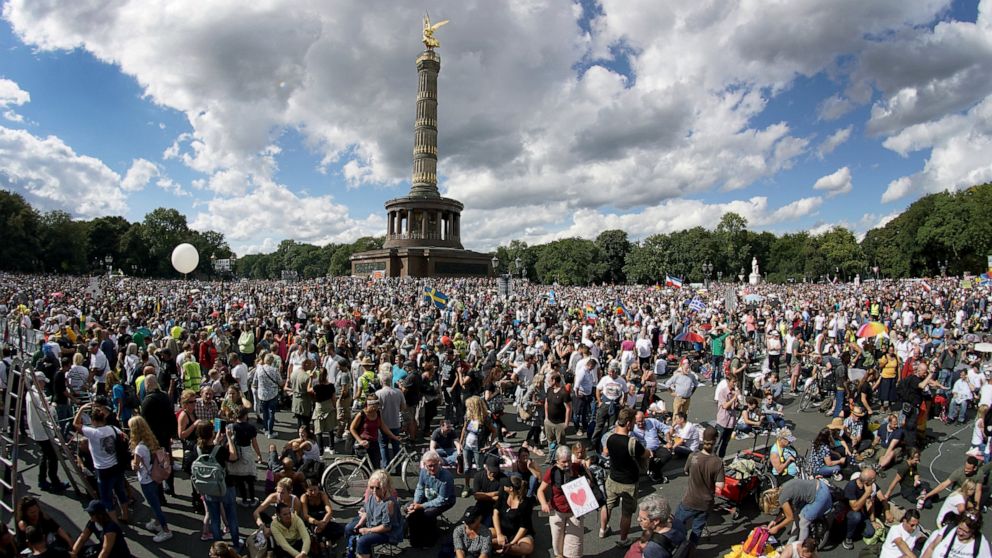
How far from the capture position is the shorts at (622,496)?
5.68m

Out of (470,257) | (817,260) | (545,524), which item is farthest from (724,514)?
A: (817,260)

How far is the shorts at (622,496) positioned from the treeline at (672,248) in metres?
52.5

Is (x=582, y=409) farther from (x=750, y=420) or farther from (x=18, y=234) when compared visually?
(x=18, y=234)

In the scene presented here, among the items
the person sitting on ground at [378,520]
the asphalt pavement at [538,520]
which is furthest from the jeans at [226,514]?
the person sitting on ground at [378,520]

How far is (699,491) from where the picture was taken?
5215 millimetres

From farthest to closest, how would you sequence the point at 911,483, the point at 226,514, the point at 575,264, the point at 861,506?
the point at 575,264 → the point at 911,483 → the point at 861,506 → the point at 226,514

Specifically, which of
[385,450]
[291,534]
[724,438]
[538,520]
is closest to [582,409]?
[724,438]

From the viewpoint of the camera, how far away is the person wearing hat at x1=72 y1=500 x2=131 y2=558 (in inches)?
172

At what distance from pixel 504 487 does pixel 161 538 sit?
3.87 m

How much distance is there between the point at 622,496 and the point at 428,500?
218 cm

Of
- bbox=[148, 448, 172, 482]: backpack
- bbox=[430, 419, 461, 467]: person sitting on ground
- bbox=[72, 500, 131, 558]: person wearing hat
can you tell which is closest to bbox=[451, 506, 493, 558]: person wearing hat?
bbox=[430, 419, 461, 467]: person sitting on ground

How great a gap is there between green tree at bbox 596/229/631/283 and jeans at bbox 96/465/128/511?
84983 mm

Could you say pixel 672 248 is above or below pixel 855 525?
above

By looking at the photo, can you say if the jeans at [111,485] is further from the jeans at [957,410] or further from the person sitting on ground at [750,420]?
the jeans at [957,410]
